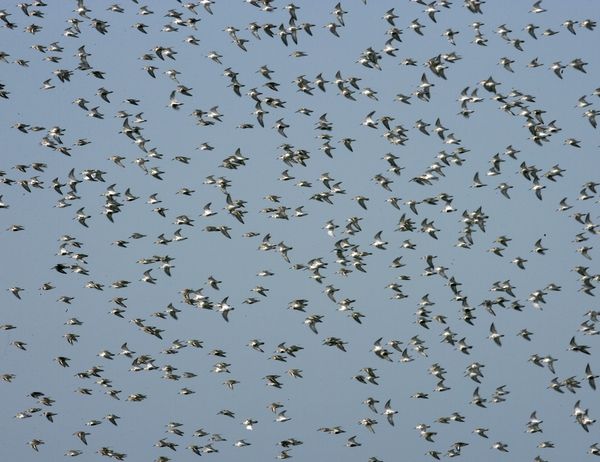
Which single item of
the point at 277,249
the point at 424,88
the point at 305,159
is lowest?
the point at 277,249

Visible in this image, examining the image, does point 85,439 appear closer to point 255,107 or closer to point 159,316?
point 159,316

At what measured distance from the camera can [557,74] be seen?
2653 inches

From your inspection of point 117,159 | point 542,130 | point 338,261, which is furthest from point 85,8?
point 542,130

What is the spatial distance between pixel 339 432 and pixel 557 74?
1990 cm

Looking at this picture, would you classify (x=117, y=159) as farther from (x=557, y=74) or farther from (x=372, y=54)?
(x=557, y=74)

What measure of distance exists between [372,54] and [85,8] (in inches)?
538

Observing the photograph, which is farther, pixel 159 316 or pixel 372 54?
pixel 159 316

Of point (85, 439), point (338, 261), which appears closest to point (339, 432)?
point (338, 261)

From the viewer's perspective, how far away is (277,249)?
224 feet

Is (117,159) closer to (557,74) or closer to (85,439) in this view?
(85,439)

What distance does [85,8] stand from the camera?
67.2m

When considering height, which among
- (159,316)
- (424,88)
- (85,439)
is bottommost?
(85,439)

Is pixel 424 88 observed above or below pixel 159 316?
above

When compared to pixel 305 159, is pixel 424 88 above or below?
above
